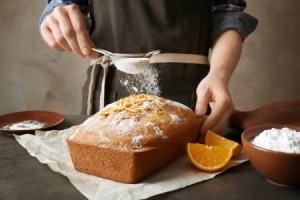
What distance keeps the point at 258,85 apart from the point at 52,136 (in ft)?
5.24

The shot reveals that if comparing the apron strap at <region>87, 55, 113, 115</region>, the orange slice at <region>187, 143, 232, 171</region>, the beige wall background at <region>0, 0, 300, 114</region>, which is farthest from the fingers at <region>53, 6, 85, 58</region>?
the beige wall background at <region>0, 0, 300, 114</region>

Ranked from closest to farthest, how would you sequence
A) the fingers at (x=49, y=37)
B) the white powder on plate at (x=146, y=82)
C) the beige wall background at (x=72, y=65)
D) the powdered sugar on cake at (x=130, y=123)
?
the powdered sugar on cake at (x=130, y=123)
the fingers at (x=49, y=37)
the white powder on plate at (x=146, y=82)
the beige wall background at (x=72, y=65)

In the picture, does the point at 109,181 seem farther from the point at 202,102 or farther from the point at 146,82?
the point at 146,82

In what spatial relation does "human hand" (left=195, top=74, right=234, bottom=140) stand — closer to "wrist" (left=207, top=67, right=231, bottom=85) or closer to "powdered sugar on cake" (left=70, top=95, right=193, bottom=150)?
"wrist" (left=207, top=67, right=231, bottom=85)

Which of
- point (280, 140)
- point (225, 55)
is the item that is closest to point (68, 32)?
point (225, 55)

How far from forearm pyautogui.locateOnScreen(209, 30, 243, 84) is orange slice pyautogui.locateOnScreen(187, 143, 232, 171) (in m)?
0.31

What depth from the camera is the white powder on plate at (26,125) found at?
3.54ft

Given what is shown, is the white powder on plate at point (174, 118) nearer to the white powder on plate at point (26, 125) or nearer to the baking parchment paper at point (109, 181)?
the baking parchment paper at point (109, 181)

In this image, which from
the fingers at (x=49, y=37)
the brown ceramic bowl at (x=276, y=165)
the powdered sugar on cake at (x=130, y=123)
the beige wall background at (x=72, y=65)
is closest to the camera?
the brown ceramic bowl at (x=276, y=165)

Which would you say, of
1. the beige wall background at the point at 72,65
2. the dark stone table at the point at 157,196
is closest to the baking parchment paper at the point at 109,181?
the dark stone table at the point at 157,196

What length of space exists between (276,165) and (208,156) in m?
0.17

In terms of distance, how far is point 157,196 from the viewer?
0.70 m

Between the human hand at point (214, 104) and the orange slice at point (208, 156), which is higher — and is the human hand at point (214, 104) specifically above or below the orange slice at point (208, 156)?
above

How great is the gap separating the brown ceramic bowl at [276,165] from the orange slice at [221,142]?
0.12m
